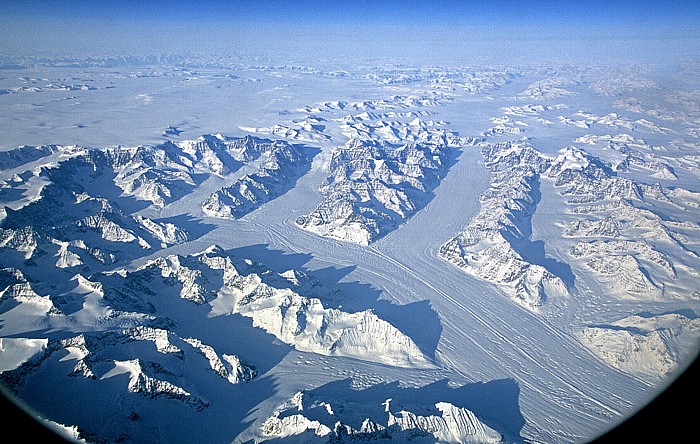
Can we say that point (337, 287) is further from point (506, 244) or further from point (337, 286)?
point (506, 244)

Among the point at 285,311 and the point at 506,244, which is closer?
the point at 285,311

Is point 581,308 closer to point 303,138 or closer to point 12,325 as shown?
point 12,325

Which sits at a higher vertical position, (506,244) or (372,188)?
(372,188)

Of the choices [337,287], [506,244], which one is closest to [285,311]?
[337,287]

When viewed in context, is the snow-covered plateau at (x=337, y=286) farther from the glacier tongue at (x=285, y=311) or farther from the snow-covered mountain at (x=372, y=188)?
the snow-covered mountain at (x=372, y=188)

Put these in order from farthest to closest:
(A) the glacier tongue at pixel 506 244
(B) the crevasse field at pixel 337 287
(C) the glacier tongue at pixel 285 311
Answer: (A) the glacier tongue at pixel 506 244 → (C) the glacier tongue at pixel 285 311 → (B) the crevasse field at pixel 337 287

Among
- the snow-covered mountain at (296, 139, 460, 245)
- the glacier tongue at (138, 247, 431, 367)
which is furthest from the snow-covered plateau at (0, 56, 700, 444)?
the snow-covered mountain at (296, 139, 460, 245)

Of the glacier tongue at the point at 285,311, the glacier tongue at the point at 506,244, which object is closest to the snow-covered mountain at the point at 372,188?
the glacier tongue at the point at 506,244
